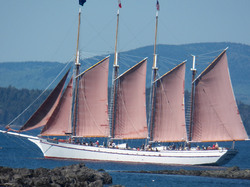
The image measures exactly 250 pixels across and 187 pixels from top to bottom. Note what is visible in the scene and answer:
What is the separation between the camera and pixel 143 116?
73.9 meters

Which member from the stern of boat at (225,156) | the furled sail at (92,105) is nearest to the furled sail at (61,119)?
the furled sail at (92,105)

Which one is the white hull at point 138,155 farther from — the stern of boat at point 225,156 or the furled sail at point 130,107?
the furled sail at point 130,107

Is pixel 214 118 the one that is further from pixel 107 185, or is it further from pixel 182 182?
pixel 107 185

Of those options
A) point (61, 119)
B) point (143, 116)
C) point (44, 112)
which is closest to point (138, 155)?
point (143, 116)

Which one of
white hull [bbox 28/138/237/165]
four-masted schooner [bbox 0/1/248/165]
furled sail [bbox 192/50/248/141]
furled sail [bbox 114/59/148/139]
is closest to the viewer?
white hull [bbox 28/138/237/165]

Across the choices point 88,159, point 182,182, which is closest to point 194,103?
point 88,159

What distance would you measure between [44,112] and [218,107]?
1954cm

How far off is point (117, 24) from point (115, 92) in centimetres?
801

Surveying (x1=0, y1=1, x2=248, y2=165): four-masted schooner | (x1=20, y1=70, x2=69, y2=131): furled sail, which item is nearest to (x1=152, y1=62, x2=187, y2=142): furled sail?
(x1=0, y1=1, x2=248, y2=165): four-masted schooner

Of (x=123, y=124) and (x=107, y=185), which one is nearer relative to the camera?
(x=107, y=185)

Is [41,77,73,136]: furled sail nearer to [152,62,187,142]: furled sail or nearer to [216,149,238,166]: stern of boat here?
[152,62,187,142]: furled sail

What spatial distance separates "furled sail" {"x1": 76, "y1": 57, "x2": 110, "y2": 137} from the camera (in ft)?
238

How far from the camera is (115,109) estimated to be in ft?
242

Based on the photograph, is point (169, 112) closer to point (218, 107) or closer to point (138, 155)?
point (218, 107)
